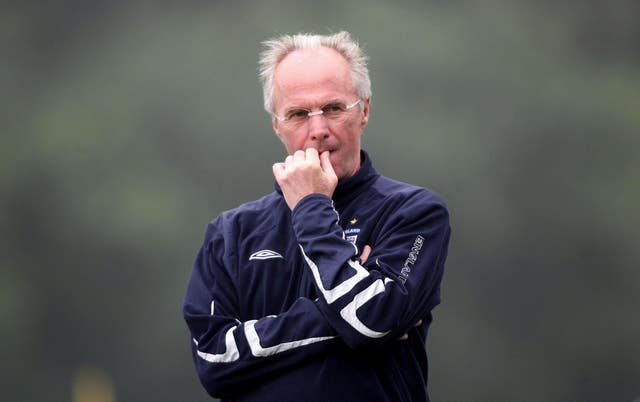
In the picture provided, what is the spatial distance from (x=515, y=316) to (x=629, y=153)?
1.12 metres

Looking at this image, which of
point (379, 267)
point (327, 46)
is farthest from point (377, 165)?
point (379, 267)

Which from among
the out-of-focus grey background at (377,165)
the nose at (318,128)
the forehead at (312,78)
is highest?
the forehead at (312,78)

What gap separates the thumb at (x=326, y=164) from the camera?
220 cm

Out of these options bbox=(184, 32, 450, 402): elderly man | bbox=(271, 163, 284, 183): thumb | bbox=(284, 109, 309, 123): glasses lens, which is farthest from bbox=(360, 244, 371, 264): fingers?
bbox=(284, 109, 309, 123): glasses lens

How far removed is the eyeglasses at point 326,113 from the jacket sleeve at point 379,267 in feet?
0.87

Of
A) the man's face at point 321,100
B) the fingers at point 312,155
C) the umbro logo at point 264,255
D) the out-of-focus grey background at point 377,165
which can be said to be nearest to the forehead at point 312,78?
the man's face at point 321,100

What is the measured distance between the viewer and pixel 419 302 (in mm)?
2092

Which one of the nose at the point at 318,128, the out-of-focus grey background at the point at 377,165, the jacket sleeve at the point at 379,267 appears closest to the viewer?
the jacket sleeve at the point at 379,267

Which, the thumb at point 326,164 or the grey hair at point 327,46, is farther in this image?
the grey hair at point 327,46

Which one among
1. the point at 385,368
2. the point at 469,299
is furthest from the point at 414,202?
the point at 469,299

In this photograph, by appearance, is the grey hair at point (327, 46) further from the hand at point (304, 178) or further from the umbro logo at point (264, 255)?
the umbro logo at point (264, 255)

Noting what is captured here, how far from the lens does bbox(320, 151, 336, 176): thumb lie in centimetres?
220

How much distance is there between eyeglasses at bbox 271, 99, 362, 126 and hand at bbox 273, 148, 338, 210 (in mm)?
120

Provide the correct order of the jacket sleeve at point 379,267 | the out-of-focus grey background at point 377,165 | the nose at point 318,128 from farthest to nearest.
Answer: the out-of-focus grey background at point 377,165
the nose at point 318,128
the jacket sleeve at point 379,267
